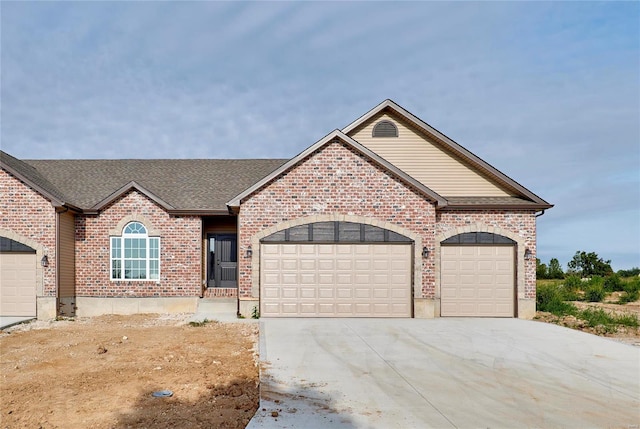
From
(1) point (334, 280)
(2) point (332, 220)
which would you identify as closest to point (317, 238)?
(2) point (332, 220)

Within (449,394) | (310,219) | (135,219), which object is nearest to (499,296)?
(310,219)

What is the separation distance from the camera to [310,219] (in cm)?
1559

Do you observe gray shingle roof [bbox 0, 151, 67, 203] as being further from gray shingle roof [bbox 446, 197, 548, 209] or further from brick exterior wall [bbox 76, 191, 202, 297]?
gray shingle roof [bbox 446, 197, 548, 209]

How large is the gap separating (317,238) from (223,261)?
16.5 ft

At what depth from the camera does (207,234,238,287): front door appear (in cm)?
1870

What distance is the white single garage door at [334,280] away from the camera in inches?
611

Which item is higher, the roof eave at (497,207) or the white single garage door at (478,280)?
the roof eave at (497,207)

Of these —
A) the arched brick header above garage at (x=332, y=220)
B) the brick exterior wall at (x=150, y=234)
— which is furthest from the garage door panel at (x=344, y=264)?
the brick exterior wall at (x=150, y=234)

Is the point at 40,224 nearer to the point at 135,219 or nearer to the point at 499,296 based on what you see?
the point at 135,219

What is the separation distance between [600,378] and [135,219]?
14673 millimetres

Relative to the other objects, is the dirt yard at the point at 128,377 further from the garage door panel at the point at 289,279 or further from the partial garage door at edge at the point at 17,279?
the partial garage door at edge at the point at 17,279

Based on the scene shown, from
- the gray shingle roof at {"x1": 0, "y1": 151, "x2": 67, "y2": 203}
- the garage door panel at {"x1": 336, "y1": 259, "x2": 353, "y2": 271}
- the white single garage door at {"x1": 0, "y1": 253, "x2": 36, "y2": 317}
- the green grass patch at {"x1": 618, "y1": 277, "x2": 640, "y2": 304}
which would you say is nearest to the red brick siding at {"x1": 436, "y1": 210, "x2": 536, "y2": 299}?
the garage door panel at {"x1": 336, "y1": 259, "x2": 353, "y2": 271}

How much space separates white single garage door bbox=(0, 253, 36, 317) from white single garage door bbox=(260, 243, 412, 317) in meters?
7.77

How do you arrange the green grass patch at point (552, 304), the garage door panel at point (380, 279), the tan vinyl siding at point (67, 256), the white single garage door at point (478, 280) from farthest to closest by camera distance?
the green grass patch at point (552, 304)
the white single garage door at point (478, 280)
the tan vinyl siding at point (67, 256)
the garage door panel at point (380, 279)
